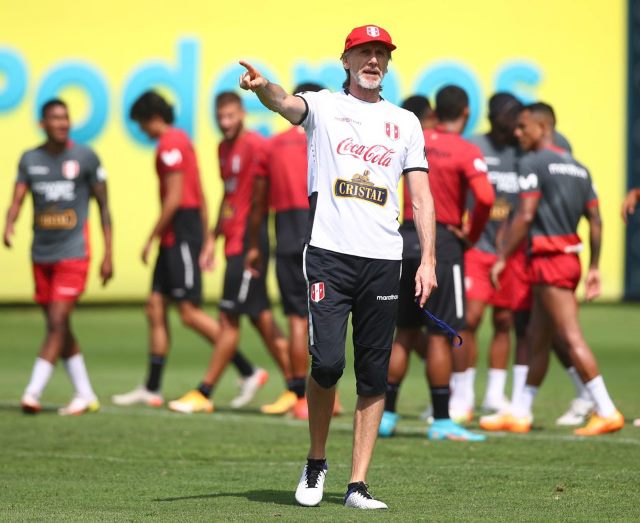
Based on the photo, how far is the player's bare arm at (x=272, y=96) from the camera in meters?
6.76

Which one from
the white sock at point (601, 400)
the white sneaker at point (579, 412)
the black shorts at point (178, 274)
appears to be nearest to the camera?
the white sock at point (601, 400)

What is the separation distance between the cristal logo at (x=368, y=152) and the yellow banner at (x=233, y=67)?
1493 cm

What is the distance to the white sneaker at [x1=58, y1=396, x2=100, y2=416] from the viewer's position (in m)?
11.5

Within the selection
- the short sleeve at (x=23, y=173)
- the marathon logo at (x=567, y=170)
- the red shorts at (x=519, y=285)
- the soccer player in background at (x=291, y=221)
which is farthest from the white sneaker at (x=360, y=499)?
the short sleeve at (x=23, y=173)

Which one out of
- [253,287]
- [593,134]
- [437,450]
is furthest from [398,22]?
[437,450]

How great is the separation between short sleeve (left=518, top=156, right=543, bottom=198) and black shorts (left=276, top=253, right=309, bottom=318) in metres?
1.94

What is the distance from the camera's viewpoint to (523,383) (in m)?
11.4

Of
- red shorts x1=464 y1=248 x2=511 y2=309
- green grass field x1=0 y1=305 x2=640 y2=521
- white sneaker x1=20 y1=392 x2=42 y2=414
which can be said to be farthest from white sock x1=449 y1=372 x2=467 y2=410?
white sneaker x1=20 y1=392 x2=42 y2=414

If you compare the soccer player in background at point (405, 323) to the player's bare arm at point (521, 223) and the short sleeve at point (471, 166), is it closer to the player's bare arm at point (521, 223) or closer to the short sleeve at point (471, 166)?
the short sleeve at point (471, 166)

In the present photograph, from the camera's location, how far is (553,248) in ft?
34.0

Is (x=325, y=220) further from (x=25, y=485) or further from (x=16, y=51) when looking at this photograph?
(x=16, y=51)

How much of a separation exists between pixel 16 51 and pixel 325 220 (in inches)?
613

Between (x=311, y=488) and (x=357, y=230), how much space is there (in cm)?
127

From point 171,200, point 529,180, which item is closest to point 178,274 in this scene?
point 171,200
